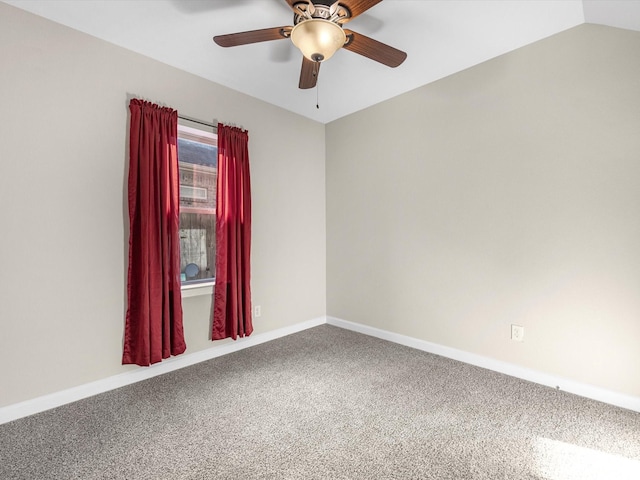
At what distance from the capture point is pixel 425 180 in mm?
3062

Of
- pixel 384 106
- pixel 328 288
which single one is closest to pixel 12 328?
pixel 328 288

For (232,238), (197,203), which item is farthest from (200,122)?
(232,238)

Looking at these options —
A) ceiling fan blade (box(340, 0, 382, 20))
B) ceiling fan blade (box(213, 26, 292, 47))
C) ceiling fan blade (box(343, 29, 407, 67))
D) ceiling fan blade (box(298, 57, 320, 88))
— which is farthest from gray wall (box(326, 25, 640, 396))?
ceiling fan blade (box(213, 26, 292, 47))

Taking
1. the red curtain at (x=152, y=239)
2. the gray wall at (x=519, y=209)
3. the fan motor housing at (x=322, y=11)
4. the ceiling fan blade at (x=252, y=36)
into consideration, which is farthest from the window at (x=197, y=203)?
the gray wall at (x=519, y=209)

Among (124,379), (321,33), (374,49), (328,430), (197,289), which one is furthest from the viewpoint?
(197,289)

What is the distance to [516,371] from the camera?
8.15ft

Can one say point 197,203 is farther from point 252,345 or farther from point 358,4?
point 358,4

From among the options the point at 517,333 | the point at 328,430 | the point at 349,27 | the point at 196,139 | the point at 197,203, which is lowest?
the point at 328,430

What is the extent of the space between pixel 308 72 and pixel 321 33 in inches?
21.1

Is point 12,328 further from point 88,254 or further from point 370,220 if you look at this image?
point 370,220

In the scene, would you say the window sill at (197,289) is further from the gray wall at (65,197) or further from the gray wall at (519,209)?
the gray wall at (519,209)

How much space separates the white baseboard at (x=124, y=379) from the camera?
1.97m

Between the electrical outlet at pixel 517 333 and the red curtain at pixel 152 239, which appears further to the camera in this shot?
the electrical outlet at pixel 517 333

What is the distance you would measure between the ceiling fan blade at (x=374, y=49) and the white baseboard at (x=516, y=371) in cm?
246
